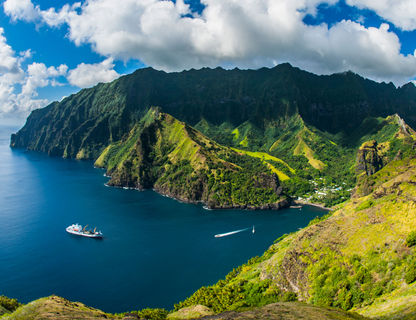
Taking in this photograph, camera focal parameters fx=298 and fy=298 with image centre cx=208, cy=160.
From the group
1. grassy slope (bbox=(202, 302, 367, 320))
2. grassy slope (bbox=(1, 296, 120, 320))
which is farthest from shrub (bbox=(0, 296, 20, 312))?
grassy slope (bbox=(202, 302, 367, 320))

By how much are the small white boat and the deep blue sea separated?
3601mm

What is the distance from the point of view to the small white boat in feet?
504

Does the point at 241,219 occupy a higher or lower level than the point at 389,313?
lower

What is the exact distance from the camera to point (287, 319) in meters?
48.7

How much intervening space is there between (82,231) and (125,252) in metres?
35.6

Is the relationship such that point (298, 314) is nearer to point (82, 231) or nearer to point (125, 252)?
point (125, 252)

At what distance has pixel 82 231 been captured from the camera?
15738 centimetres

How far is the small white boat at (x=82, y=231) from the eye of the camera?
504 feet

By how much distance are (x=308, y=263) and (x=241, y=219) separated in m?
110

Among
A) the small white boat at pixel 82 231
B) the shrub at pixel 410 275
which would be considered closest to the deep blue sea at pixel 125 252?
the small white boat at pixel 82 231

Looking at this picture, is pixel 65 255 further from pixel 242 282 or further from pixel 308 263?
pixel 308 263

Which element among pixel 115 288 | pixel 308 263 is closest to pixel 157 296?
pixel 115 288

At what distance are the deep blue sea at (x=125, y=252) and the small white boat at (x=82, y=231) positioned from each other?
3.60 meters

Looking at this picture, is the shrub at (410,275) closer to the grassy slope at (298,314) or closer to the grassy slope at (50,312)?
the grassy slope at (298,314)
